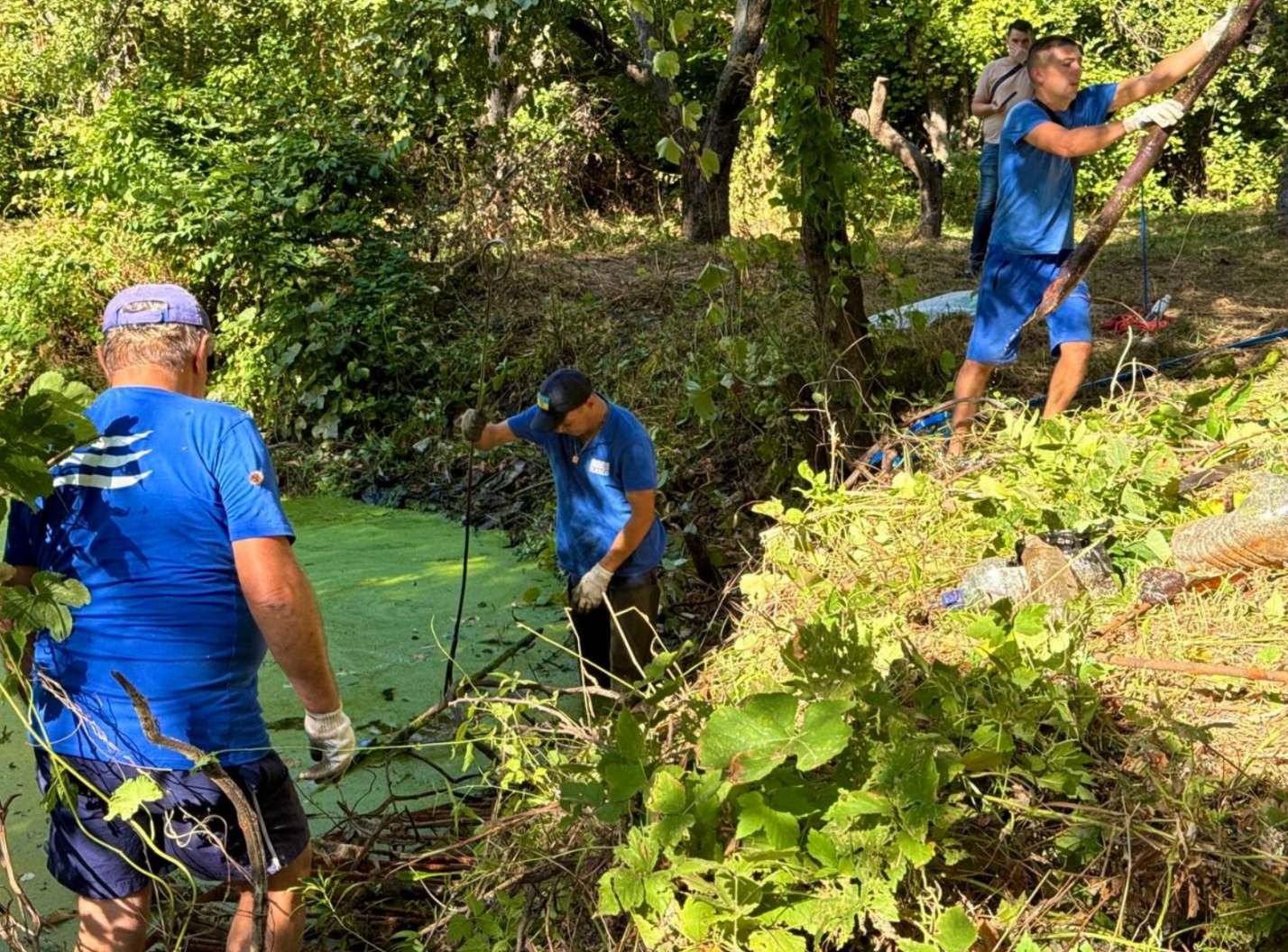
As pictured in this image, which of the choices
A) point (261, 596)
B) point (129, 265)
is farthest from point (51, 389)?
point (129, 265)

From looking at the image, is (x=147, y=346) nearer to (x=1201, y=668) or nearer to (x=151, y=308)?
(x=151, y=308)

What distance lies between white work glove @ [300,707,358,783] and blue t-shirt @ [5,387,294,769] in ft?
0.84

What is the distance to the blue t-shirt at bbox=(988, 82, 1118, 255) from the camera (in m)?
4.78

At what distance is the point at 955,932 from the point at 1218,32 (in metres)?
3.84

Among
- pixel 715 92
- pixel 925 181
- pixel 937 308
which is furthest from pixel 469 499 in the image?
pixel 925 181

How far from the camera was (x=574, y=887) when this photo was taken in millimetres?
2438

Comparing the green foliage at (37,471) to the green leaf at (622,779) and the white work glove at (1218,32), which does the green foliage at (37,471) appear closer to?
the green leaf at (622,779)

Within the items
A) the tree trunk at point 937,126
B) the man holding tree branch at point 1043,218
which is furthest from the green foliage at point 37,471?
the tree trunk at point 937,126

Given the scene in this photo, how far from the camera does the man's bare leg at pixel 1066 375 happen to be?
4750mm

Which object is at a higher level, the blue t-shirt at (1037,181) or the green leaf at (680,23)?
the green leaf at (680,23)

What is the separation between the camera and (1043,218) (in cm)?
478

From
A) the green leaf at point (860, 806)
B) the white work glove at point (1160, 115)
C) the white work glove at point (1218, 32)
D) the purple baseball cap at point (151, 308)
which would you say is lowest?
the green leaf at point (860, 806)

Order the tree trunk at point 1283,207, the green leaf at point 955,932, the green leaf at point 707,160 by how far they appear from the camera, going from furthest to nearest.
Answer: the tree trunk at point 1283,207 → the green leaf at point 707,160 → the green leaf at point 955,932

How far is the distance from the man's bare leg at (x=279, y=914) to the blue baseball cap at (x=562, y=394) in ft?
5.82
